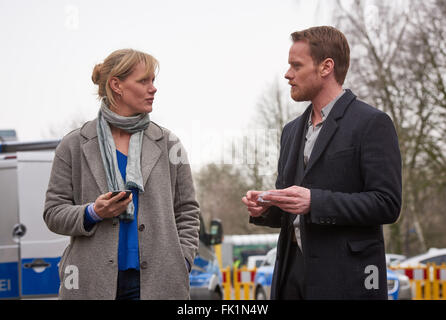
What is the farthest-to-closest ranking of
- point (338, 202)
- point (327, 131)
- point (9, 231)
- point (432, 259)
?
point (432, 259) → point (9, 231) → point (327, 131) → point (338, 202)

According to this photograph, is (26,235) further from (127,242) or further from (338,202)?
(338,202)

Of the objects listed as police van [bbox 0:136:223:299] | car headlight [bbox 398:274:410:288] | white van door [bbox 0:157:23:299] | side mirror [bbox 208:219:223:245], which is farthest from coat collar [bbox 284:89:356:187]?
car headlight [bbox 398:274:410:288]

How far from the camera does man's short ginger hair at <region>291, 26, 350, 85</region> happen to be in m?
3.09

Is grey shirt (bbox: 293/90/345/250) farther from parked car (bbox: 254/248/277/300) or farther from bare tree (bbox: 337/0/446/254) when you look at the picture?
bare tree (bbox: 337/0/446/254)

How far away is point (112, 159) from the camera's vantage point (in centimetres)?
313

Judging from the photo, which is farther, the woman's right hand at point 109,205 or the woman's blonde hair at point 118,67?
the woman's blonde hair at point 118,67

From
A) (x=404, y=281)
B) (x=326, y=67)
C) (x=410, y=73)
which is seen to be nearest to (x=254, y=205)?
(x=326, y=67)

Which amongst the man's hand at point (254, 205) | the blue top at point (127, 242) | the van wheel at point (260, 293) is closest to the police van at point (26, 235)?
the blue top at point (127, 242)

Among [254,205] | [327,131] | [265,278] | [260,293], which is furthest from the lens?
[260,293]

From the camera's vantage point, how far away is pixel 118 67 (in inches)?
130

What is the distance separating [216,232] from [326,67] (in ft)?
23.4

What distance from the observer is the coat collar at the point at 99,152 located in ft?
10.3

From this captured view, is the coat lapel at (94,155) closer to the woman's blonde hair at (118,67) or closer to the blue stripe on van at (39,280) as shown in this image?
the woman's blonde hair at (118,67)
